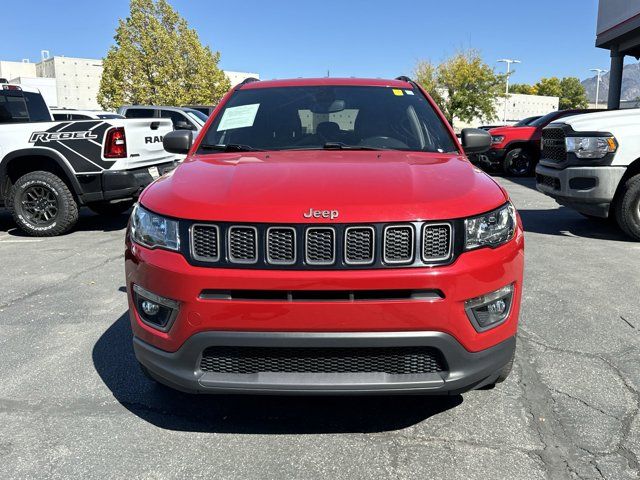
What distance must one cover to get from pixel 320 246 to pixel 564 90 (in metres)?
Answer: 101

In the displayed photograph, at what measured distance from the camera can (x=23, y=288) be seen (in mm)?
5023

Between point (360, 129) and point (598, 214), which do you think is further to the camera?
point (598, 214)

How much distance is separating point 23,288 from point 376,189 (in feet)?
13.2

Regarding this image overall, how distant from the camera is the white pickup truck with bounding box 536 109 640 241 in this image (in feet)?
21.3

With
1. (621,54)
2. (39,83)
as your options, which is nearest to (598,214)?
(621,54)

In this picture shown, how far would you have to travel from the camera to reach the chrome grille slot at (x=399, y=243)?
87.0 inches

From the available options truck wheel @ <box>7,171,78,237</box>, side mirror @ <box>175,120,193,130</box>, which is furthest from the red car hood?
side mirror @ <box>175,120,193,130</box>

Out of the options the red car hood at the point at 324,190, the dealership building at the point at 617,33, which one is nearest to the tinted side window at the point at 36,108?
the red car hood at the point at 324,190

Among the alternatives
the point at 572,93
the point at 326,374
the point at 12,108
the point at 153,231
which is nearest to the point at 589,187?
the point at 326,374

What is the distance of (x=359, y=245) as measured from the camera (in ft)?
7.25

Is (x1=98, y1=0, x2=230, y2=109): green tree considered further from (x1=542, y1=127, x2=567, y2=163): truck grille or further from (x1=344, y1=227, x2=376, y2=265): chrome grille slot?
(x1=344, y1=227, x2=376, y2=265): chrome grille slot

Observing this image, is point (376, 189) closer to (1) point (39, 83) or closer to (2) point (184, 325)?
(2) point (184, 325)

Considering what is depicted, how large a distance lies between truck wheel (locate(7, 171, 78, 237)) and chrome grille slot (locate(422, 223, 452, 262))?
6.18 metres

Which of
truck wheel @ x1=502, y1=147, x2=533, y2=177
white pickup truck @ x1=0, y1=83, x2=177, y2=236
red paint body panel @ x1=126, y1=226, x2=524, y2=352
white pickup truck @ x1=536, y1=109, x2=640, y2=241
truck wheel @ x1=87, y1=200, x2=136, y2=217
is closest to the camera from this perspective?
Answer: red paint body panel @ x1=126, y1=226, x2=524, y2=352
